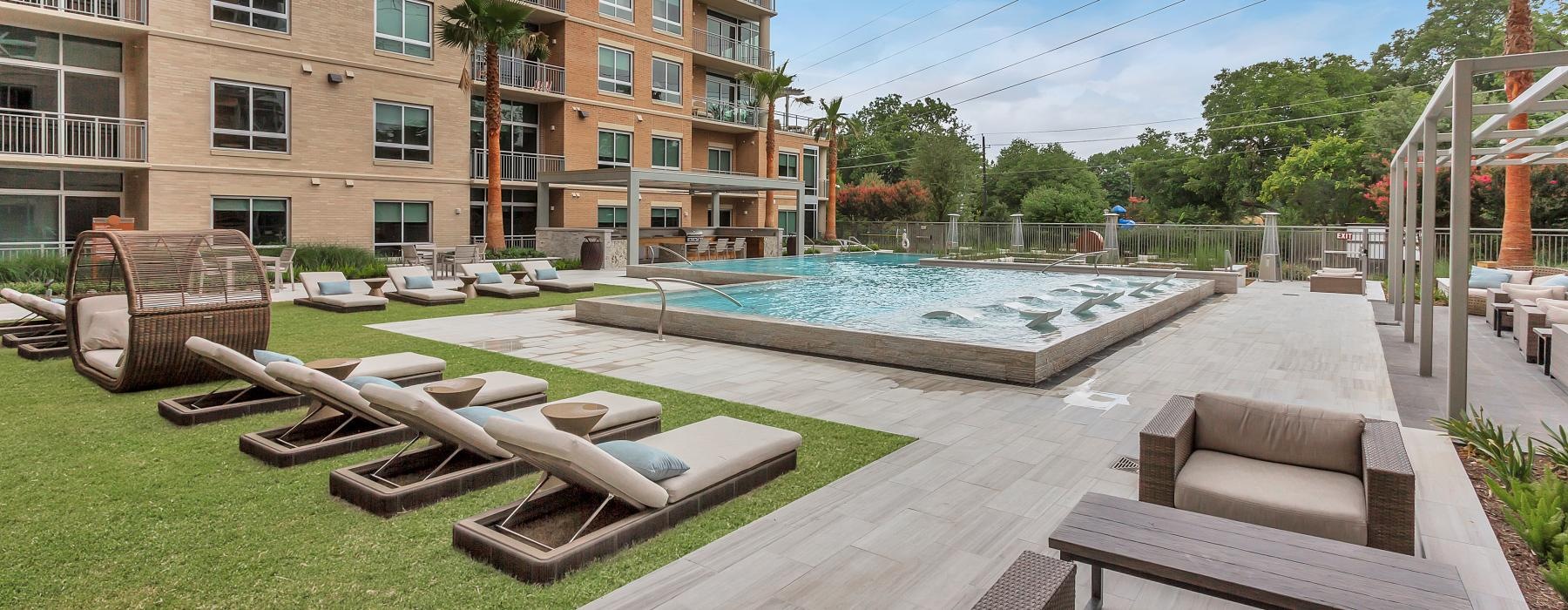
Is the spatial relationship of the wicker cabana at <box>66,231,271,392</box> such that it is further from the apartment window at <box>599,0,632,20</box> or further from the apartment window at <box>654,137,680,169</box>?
the apartment window at <box>654,137,680,169</box>

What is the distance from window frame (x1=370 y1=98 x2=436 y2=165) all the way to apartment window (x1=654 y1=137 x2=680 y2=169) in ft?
29.4

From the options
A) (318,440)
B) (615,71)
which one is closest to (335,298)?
(318,440)

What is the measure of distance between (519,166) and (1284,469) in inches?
1049

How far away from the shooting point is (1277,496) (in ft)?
12.4

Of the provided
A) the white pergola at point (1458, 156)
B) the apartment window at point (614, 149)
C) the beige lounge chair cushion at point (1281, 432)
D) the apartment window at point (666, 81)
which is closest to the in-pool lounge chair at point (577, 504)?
the beige lounge chair cushion at point (1281, 432)

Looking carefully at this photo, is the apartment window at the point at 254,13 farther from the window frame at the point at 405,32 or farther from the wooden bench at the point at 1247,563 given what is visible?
the wooden bench at the point at 1247,563

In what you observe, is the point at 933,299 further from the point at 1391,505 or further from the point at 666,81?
the point at 666,81

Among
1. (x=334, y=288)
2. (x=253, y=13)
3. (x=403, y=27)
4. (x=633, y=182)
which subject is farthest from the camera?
(x=403, y=27)

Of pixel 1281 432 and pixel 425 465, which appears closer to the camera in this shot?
pixel 1281 432

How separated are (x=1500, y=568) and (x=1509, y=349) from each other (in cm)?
857

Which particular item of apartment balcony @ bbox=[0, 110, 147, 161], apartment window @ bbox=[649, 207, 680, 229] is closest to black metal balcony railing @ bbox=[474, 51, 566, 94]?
apartment window @ bbox=[649, 207, 680, 229]

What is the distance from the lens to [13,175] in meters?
18.1

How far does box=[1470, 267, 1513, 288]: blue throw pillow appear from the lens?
46.2 ft

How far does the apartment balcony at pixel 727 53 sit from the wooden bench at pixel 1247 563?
1268 inches
